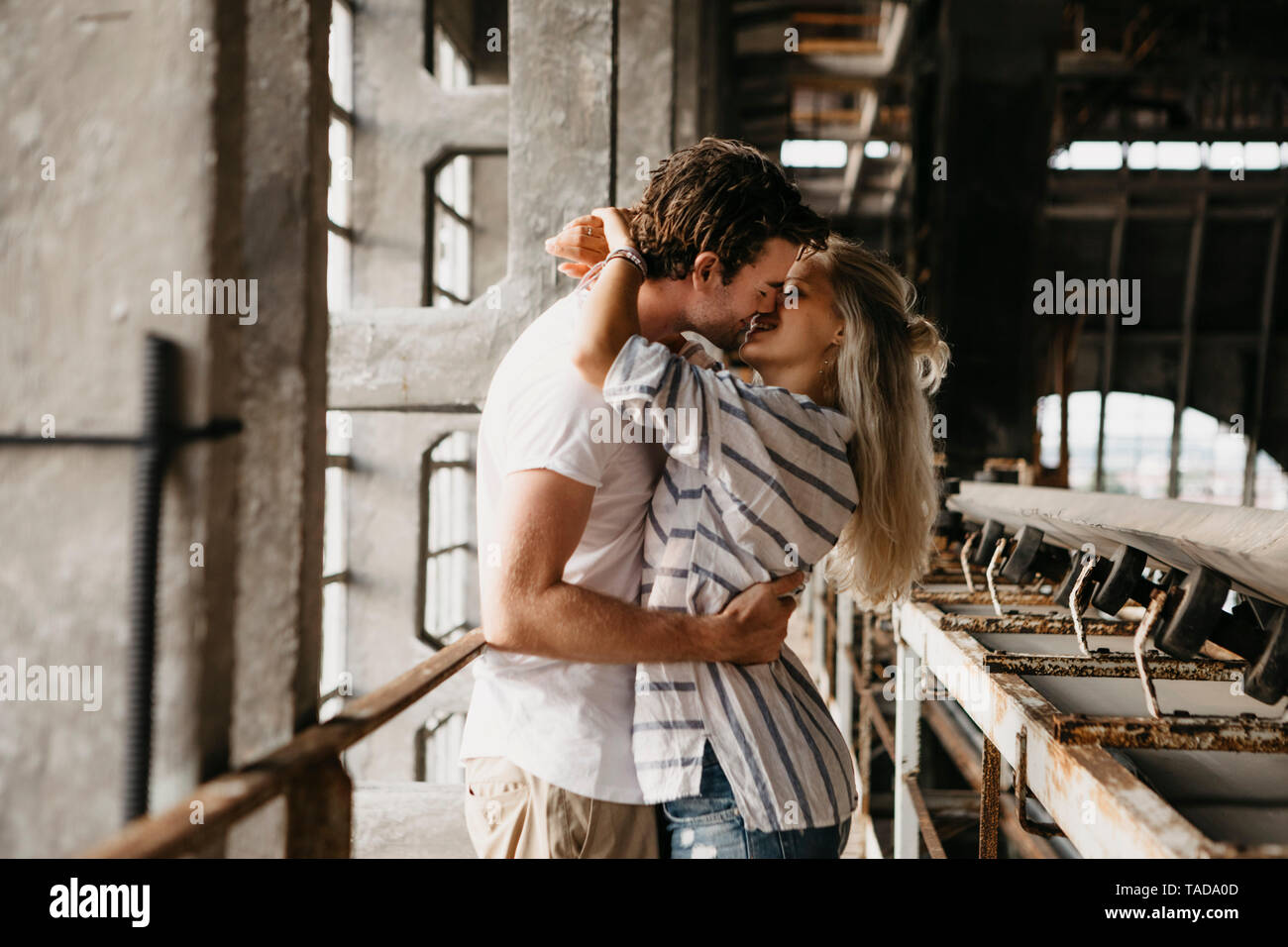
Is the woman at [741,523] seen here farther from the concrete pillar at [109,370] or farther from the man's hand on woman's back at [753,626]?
the concrete pillar at [109,370]

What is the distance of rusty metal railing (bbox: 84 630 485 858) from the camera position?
0.92 m

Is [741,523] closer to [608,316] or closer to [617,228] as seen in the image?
[608,316]

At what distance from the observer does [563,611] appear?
1538 millimetres

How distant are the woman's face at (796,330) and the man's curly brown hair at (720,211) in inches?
6.0

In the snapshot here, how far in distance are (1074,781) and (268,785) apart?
1.29 meters

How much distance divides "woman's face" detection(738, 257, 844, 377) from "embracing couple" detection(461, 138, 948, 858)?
3.1 inches

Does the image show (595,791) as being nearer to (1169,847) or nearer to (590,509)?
(590,509)

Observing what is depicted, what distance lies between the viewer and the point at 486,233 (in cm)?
1319

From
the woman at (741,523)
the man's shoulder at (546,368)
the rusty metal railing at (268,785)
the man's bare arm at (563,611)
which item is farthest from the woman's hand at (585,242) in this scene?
the rusty metal railing at (268,785)

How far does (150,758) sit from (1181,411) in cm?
1812

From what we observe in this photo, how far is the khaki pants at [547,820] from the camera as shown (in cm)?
153

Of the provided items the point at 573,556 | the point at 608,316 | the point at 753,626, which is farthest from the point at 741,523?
the point at 608,316

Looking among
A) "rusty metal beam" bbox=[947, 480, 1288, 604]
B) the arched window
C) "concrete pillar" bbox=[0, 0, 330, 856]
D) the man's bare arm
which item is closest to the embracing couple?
the man's bare arm

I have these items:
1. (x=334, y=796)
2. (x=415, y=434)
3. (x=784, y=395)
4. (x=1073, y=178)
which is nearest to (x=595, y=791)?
(x=334, y=796)
